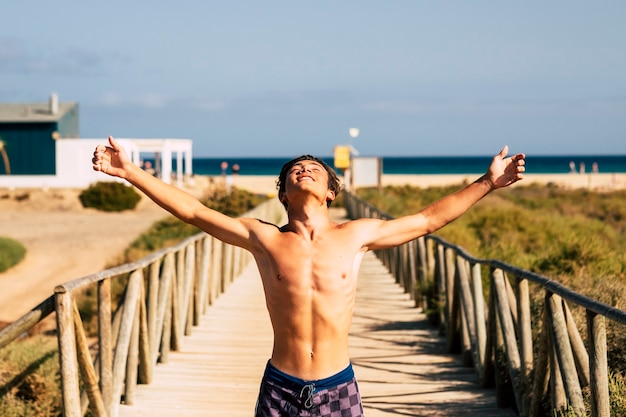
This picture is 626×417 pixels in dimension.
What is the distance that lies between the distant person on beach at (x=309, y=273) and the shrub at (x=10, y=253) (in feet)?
75.8

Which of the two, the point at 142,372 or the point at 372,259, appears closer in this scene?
the point at 142,372

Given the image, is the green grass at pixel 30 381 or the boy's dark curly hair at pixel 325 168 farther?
the green grass at pixel 30 381

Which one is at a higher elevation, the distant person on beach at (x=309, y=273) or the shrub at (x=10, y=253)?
the distant person on beach at (x=309, y=273)

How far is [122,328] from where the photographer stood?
22.4 ft

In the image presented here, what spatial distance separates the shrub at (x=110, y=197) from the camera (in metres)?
42.3

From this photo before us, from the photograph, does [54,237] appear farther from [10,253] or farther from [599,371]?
[599,371]

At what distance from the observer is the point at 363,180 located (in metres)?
39.2

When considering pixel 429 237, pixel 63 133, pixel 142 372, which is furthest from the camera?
pixel 63 133

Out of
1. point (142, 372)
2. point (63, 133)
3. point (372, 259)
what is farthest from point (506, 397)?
point (63, 133)

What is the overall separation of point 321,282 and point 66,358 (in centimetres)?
228

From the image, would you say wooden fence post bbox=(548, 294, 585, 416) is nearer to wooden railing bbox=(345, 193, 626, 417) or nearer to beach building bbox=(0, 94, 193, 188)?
wooden railing bbox=(345, 193, 626, 417)

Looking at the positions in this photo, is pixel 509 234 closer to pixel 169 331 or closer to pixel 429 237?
pixel 429 237

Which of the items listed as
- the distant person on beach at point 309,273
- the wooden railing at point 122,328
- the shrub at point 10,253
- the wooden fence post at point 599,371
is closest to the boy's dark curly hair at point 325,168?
the distant person on beach at point 309,273

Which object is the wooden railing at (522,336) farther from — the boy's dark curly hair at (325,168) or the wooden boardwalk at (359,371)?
the boy's dark curly hair at (325,168)
